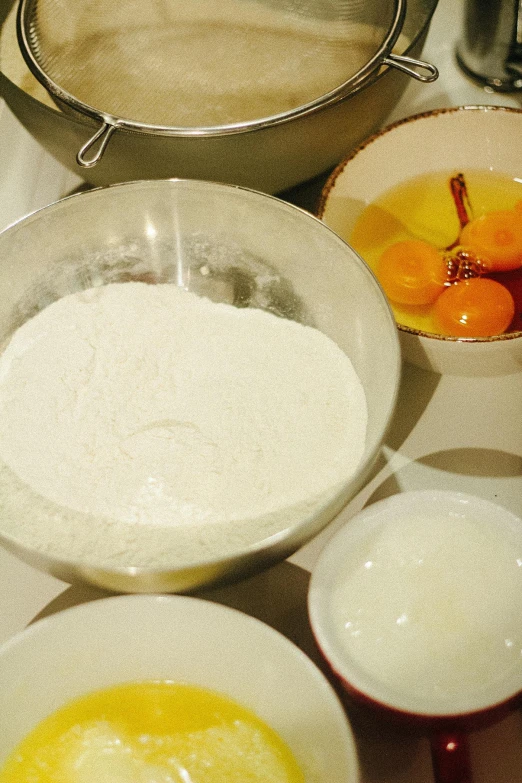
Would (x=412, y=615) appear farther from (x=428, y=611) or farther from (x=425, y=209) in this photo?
(x=425, y=209)

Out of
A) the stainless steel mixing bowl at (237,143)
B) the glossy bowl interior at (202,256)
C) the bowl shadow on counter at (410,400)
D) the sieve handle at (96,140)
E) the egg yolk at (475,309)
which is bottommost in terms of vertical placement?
the bowl shadow on counter at (410,400)

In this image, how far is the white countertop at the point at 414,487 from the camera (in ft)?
1.71

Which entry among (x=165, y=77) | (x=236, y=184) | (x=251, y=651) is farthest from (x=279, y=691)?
(x=165, y=77)

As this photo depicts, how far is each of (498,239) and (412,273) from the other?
0.36 ft

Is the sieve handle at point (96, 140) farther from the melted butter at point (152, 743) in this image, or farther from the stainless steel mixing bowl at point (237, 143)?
the melted butter at point (152, 743)

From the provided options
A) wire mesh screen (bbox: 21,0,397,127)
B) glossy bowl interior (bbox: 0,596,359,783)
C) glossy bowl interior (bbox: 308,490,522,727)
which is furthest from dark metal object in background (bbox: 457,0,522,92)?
glossy bowl interior (bbox: 0,596,359,783)

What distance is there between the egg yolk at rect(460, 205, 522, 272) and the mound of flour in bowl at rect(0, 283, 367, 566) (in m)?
0.23

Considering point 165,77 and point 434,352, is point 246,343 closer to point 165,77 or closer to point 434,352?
point 434,352

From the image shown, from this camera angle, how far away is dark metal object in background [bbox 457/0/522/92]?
85 centimetres

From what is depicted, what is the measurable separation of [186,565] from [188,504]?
0.37ft

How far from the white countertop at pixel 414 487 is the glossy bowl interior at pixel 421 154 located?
5 centimetres

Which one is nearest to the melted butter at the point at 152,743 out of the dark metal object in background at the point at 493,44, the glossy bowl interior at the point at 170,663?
Answer: the glossy bowl interior at the point at 170,663

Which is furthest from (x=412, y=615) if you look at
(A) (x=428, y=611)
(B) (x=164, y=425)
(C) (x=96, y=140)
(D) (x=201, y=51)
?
(D) (x=201, y=51)

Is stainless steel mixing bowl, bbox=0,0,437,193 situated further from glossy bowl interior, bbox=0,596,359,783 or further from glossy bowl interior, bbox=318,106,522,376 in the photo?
glossy bowl interior, bbox=0,596,359,783
